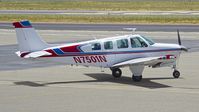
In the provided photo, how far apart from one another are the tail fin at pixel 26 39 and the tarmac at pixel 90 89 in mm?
1458

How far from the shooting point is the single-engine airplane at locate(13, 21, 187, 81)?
24500mm

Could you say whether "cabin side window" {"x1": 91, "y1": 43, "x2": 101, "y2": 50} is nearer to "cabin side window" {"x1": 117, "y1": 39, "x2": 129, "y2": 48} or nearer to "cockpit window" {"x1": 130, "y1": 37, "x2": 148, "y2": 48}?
"cabin side window" {"x1": 117, "y1": 39, "x2": 129, "y2": 48}

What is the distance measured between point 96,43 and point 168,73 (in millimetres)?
4376

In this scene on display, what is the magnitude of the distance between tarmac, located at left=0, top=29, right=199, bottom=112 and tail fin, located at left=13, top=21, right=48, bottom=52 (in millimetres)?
1458

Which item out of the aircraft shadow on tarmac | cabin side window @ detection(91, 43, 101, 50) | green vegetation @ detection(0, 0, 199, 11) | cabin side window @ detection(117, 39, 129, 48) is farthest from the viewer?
green vegetation @ detection(0, 0, 199, 11)

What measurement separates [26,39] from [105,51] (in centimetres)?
342

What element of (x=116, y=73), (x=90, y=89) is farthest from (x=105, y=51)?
(x=90, y=89)

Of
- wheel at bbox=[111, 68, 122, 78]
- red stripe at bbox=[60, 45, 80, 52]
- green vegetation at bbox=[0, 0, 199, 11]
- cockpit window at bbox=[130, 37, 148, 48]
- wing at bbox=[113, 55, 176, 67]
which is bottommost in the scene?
green vegetation at bbox=[0, 0, 199, 11]

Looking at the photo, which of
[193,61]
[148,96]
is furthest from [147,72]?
[148,96]

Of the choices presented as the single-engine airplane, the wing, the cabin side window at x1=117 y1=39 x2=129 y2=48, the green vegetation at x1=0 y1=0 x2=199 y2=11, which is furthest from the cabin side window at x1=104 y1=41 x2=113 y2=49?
the green vegetation at x1=0 y1=0 x2=199 y2=11

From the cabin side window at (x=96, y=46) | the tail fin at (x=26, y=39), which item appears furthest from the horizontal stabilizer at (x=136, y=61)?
the tail fin at (x=26, y=39)

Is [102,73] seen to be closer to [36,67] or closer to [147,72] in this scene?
[147,72]

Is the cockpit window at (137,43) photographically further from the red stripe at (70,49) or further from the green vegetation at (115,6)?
the green vegetation at (115,6)

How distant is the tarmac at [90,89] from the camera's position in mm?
18484
